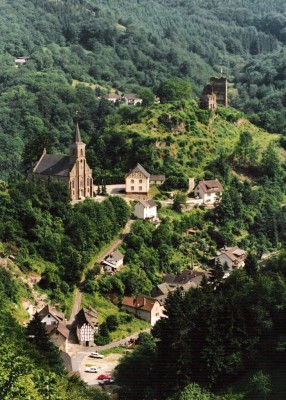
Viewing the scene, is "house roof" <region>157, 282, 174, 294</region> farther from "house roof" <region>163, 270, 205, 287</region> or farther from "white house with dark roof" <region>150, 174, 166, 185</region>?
"white house with dark roof" <region>150, 174, 166, 185</region>

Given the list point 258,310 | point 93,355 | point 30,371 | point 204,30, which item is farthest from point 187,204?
point 204,30

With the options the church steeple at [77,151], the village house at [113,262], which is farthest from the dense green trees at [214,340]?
the church steeple at [77,151]

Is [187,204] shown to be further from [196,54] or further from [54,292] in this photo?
[196,54]

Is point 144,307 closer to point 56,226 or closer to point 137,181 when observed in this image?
point 56,226

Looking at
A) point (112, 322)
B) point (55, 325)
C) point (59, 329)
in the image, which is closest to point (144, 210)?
point (112, 322)

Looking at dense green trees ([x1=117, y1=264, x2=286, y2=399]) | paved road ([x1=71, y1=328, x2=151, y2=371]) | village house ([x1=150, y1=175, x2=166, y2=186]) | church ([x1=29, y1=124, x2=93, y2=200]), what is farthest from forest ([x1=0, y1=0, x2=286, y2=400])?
church ([x1=29, y1=124, x2=93, y2=200])

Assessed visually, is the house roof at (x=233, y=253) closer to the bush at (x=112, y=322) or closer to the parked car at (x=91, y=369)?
the bush at (x=112, y=322)
